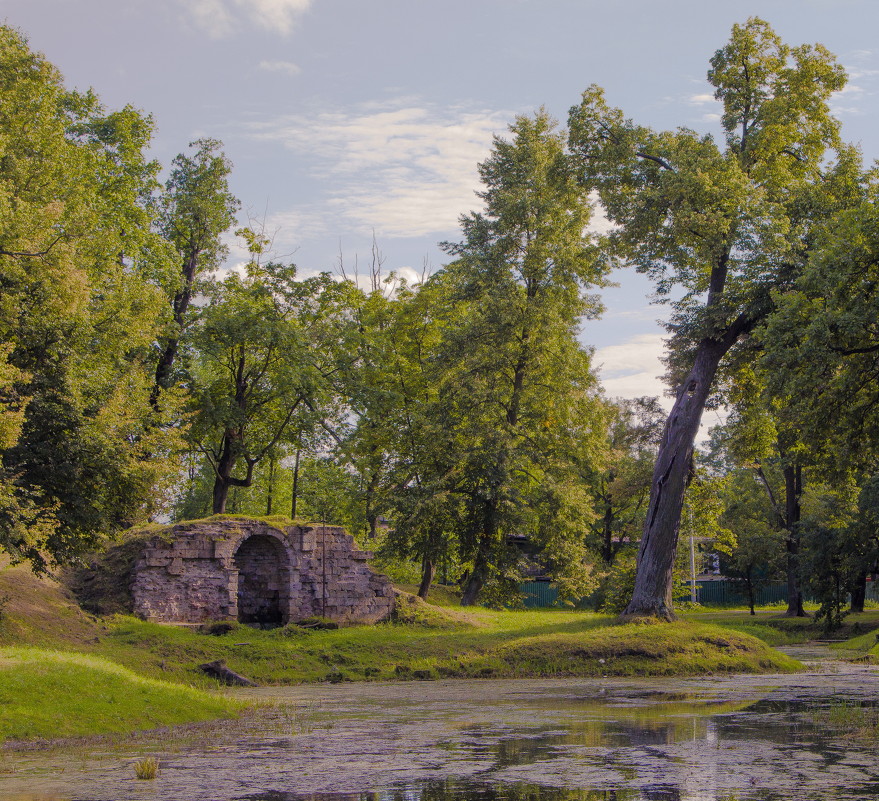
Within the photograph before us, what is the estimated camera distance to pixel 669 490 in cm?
2677

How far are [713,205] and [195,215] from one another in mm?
21844

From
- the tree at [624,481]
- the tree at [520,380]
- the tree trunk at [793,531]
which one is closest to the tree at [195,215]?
the tree at [520,380]

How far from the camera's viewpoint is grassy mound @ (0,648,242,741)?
13188 mm

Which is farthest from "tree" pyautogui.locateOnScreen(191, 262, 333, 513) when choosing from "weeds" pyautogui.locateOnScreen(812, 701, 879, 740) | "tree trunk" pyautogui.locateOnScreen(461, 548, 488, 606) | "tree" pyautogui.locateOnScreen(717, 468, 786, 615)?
"weeds" pyautogui.locateOnScreen(812, 701, 879, 740)

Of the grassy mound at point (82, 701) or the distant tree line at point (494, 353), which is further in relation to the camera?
the distant tree line at point (494, 353)

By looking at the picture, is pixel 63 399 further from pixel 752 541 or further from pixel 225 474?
pixel 752 541

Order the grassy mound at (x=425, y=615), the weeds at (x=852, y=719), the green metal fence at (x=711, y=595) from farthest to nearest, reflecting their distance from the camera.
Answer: the green metal fence at (x=711, y=595)
the grassy mound at (x=425, y=615)
the weeds at (x=852, y=719)

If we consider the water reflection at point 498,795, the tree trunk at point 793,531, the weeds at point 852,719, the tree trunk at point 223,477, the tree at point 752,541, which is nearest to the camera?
the water reflection at point 498,795

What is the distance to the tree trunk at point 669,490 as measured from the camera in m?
26.5

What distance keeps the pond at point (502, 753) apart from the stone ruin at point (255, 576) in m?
10.7

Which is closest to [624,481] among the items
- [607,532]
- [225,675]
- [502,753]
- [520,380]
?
[607,532]

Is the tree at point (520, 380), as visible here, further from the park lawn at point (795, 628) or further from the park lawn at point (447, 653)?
→ the park lawn at point (447, 653)

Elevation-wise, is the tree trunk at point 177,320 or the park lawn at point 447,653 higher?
the tree trunk at point 177,320

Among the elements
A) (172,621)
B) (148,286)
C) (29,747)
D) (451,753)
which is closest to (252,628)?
(172,621)
